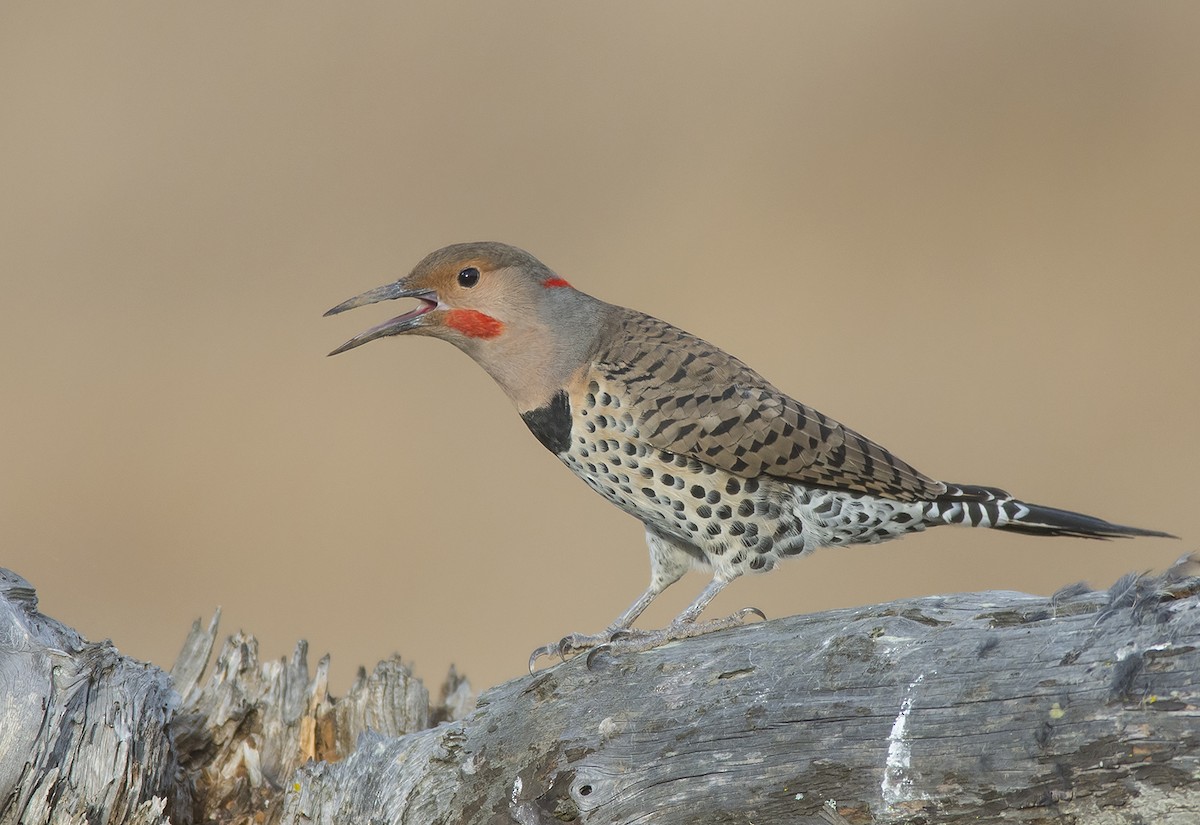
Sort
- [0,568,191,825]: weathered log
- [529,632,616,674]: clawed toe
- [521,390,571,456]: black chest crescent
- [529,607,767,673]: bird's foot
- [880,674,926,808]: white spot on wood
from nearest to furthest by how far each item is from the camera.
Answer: [880,674,926,808]: white spot on wood < [0,568,191,825]: weathered log < [529,607,767,673]: bird's foot < [529,632,616,674]: clawed toe < [521,390,571,456]: black chest crescent

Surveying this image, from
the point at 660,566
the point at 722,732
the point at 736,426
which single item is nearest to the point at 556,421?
the point at 736,426

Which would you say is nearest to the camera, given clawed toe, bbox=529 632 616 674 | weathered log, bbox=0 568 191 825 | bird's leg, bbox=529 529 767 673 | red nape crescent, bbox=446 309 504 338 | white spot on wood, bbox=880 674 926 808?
white spot on wood, bbox=880 674 926 808

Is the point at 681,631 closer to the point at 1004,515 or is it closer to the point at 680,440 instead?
the point at 680,440

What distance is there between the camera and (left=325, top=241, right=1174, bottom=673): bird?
3711mm

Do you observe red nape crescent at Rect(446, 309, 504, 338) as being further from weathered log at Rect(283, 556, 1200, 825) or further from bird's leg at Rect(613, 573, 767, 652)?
weathered log at Rect(283, 556, 1200, 825)

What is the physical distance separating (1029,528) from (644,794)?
5.84 feet

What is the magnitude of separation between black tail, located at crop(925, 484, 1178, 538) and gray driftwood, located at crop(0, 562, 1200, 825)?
3.47ft

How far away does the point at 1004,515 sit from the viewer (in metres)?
3.77

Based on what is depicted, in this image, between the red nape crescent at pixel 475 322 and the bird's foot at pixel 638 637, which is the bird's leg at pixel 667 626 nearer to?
the bird's foot at pixel 638 637

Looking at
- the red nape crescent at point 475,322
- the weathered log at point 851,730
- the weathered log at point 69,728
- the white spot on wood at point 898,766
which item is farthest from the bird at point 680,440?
the weathered log at point 69,728

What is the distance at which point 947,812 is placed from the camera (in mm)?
2371

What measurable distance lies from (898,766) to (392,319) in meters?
2.28

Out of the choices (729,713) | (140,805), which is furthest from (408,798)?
(729,713)

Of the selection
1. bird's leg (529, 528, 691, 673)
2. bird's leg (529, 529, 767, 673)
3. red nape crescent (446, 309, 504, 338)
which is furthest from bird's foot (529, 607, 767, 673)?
red nape crescent (446, 309, 504, 338)
